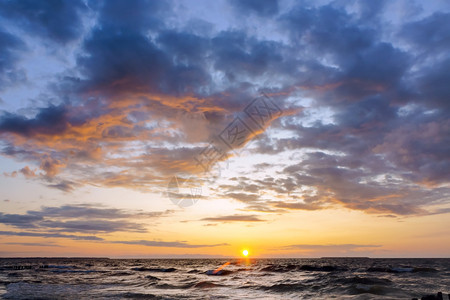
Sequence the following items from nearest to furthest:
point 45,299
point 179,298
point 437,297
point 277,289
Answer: point 437,297
point 45,299
point 179,298
point 277,289

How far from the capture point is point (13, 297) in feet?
92.3

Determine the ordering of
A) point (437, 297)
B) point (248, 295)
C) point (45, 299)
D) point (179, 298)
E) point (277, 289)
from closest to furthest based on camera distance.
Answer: point (437, 297), point (45, 299), point (179, 298), point (248, 295), point (277, 289)

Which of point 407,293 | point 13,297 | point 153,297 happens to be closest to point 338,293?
point 407,293

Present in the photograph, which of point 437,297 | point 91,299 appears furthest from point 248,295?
point 437,297

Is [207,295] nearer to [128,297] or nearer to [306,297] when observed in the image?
[128,297]

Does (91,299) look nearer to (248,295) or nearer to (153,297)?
(153,297)

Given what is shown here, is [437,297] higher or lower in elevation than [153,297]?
higher

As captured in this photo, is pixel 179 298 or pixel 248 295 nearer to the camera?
pixel 179 298

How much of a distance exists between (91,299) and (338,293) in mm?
23906

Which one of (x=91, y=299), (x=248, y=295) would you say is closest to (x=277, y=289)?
(x=248, y=295)

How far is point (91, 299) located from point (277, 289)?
19998 mm

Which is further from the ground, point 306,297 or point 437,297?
point 437,297

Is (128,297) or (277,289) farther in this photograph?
(277,289)

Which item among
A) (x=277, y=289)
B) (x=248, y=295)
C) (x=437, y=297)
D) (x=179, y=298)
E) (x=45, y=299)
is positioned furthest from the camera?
(x=277, y=289)
